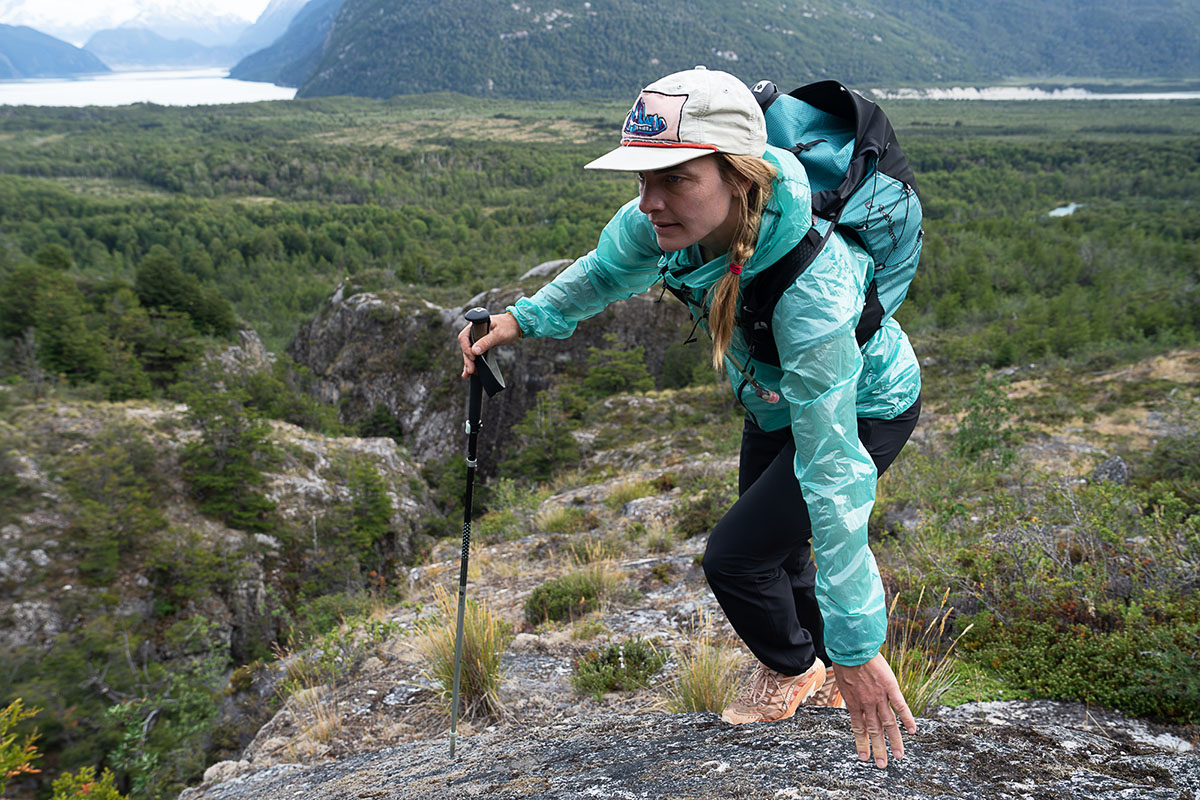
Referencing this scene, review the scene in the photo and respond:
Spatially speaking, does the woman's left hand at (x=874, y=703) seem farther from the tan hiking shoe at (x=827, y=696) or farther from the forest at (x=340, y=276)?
the forest at (x=340, y=276)

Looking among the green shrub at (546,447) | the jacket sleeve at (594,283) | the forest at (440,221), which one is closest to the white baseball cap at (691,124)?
the jacket sleeve at (594,283)

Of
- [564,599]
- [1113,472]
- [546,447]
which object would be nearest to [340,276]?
[546,447]

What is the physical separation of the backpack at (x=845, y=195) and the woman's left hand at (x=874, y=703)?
0.90m

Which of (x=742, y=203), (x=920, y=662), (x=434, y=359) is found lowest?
(x=434, y=359)

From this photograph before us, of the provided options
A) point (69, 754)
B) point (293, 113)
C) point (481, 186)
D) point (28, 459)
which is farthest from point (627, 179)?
point (293, 113)

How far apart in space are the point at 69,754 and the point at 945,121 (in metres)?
157

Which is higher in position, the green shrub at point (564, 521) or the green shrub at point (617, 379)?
the green shrub at point (564, 521)

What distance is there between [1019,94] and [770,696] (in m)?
240

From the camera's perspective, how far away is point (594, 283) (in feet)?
8.52

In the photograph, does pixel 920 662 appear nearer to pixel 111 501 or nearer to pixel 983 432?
pixel 983 432

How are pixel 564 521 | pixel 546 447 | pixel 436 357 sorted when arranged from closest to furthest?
1. pixel 564 521
2. pixel 546 447
3. pixel 436 357

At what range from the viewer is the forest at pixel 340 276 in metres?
11.4

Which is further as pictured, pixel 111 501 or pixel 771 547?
pixel 111 501

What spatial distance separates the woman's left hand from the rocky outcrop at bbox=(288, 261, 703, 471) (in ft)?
97.4
